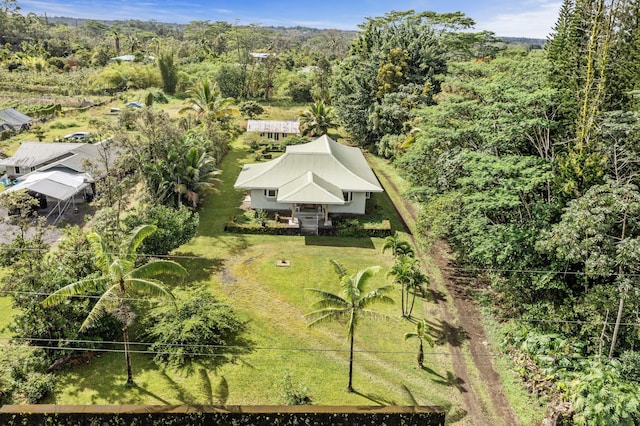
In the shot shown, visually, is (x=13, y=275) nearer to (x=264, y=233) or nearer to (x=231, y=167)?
(x=264, y=233)

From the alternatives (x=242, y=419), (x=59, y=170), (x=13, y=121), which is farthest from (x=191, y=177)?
(x=13, y=121)

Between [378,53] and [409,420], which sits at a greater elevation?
[378,53]

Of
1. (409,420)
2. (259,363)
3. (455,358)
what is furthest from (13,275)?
(455,358)

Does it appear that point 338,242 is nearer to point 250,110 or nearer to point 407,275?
point 407,275

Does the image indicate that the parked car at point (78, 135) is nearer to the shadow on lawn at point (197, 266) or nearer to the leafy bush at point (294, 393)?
the shadow on lawn at point (197, 266)

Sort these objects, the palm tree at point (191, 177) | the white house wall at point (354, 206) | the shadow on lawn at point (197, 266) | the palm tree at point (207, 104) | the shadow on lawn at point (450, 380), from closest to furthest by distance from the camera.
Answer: the shadow on lawn at point (450, 380) → the shadow on lawn at point (197, 266) → the palm tree at point (191, 177) → the white house wall at point (354, 206) → the palm tree at point (207, 104)

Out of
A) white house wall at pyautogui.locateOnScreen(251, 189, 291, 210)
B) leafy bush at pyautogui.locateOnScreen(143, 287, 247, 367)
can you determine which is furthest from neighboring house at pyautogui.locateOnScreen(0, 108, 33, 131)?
leafy bush at pyautogui.locateOnScreen(143, 287, 247, 367)

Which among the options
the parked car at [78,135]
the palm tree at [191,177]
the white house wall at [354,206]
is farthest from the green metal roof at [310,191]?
the parked car at [78,135]
